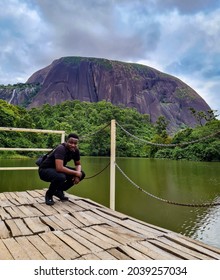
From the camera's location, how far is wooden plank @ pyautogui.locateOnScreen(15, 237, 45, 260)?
6.88ft

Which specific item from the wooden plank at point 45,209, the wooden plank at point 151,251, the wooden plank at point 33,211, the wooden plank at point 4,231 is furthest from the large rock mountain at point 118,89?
the wooden plank at point 151,251

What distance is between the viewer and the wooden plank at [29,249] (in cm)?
210

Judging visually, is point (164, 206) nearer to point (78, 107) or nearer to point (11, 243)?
point (11, 243)

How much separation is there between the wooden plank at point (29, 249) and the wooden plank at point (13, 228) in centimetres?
14

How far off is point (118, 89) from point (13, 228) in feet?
318

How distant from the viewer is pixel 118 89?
98.1 m

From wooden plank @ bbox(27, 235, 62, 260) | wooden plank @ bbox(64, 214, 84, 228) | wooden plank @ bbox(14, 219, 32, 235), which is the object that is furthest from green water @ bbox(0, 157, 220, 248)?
wooden plank @ bbox(27, 235, 62, 260)

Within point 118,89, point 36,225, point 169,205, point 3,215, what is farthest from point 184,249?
point 118,89

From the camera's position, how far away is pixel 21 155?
103 feet

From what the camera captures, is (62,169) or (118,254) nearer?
(118,254)

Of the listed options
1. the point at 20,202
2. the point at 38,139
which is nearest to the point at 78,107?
the point at 38,139

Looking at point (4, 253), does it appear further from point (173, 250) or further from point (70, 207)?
point (70, 207)

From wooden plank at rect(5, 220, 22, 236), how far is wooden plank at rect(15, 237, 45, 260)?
0.14m

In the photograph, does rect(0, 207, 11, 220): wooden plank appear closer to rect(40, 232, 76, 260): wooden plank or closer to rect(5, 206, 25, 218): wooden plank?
rect(5, 206, 25, 218): wooden plank
